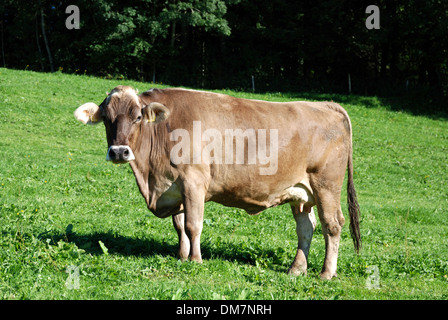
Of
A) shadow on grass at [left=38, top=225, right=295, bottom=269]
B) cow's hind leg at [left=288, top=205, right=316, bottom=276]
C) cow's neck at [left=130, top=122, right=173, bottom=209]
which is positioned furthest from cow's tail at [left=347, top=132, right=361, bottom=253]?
cow's neck at [left=130, top=122, right=173, bottom=209]

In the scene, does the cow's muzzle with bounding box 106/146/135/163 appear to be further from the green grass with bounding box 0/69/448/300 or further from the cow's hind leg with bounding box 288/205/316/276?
the cow's hind leg with bounding box 288/205/316/276

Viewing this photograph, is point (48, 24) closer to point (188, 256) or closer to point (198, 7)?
point (198, 7)

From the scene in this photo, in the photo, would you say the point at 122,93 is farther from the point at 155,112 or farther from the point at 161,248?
the point at 161,248

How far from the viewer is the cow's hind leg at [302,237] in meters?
7.12

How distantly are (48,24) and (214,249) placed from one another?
1731 inches

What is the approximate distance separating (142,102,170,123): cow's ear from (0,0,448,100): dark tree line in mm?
31875

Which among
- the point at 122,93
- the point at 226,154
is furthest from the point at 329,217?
the point at 122,93

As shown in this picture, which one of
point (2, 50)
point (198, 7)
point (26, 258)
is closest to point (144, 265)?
point (26, 258)

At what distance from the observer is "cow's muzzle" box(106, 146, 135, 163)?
6.04m

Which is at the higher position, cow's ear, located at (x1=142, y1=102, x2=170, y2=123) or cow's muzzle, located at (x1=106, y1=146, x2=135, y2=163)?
cow's ear, located at (x1=142, y1=102, x2=170, y2=123)

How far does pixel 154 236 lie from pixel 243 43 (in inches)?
1521

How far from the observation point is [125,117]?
21.0 feet

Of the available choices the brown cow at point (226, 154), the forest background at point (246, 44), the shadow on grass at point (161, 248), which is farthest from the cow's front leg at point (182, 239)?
the forest background at point (246, 44)

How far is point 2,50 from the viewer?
48969mm
